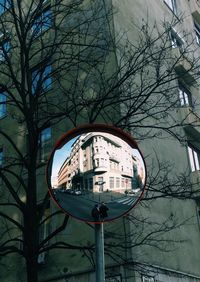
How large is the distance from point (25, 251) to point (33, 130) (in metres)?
2.66

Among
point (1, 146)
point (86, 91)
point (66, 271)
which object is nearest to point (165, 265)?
point (66, 271)

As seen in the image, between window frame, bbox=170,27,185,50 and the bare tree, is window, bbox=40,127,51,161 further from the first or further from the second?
window frame, bbox=170,27,185,50

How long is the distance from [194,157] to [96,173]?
15291mm

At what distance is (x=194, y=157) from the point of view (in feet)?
58.3

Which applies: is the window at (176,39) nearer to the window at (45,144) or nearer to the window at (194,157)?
the window at (194,157)

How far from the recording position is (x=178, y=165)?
1551 centimetres

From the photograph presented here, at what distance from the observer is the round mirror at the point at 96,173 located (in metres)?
2.94

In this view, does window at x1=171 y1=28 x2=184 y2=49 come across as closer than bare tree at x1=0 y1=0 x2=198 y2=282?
No

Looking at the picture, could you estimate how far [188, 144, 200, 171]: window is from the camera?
676 inches

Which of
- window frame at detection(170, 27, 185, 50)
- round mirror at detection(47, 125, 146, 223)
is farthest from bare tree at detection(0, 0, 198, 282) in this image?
round mirror at detection(47, 125, 146, 223)

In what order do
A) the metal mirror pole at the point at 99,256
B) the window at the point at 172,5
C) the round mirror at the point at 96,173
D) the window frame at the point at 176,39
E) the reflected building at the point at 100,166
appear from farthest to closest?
1. the window at the point at 172,5
2. the window frame at the point at 176,39
3. the reflected building at the point at 100,166
4. the round mirror at the point at 96,173
5. the metal mirror pole at the point at 99,256

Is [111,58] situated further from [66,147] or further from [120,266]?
[66,147]

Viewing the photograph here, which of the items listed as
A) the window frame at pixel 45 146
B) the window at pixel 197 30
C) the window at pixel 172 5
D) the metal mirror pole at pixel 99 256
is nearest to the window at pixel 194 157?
the window frame at pixel 45 146

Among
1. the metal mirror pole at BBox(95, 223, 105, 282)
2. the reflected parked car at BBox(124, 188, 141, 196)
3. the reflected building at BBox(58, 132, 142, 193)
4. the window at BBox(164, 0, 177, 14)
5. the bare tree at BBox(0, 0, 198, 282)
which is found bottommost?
the metal mirror pole at BBox(95, 223, 105, 282)
